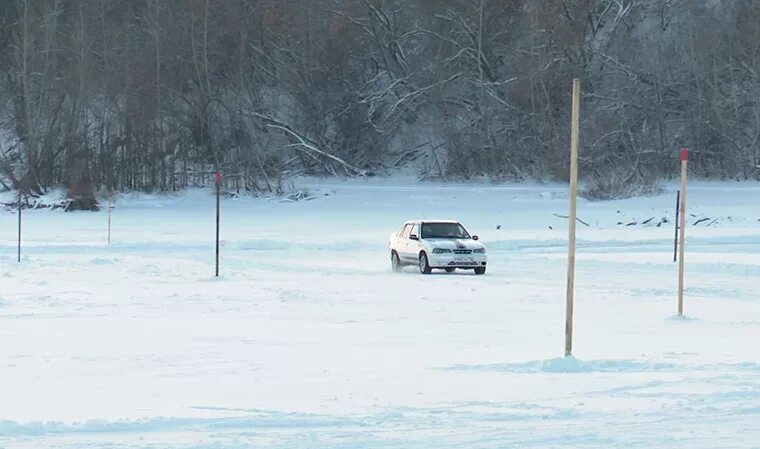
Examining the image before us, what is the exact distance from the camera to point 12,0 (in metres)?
70.9

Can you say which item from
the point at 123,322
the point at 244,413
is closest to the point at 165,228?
the point at 123,322

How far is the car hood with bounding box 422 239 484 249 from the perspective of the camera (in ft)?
98.4

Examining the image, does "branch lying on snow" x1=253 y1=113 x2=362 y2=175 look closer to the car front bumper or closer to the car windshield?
the car windshield

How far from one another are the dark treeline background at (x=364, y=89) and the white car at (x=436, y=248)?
31.8 m

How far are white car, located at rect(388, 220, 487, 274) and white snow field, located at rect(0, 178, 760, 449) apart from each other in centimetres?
43

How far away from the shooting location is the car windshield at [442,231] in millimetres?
31156

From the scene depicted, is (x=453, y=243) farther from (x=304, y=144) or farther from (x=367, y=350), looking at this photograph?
(x=304, y=144)

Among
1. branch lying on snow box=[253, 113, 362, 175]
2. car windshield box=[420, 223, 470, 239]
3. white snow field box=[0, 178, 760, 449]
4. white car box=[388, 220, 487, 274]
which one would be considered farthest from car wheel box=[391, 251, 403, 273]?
branch lying on snow box=[253, 113, 362, 175]

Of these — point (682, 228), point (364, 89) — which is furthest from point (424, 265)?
point (364, 89)

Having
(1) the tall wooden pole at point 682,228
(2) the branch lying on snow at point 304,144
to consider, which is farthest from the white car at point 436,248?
(2) the branch lying on snow at point 304,144

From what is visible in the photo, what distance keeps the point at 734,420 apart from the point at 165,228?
134 ft

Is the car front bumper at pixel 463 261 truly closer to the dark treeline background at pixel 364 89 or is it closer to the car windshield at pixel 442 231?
the car windshield at pixel 442 231

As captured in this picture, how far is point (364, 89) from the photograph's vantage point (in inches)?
2881

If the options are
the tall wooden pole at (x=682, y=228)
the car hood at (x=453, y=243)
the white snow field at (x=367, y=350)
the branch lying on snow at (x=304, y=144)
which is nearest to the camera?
the white snow field at (x=367, y=350)
